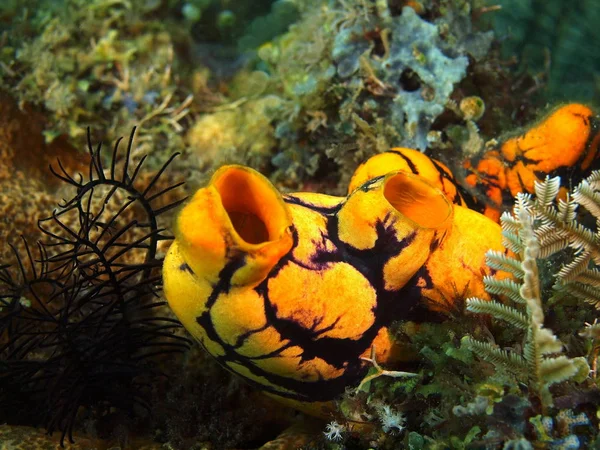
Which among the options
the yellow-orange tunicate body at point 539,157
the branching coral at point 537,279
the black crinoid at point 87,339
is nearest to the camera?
the branching coral at point 537,279

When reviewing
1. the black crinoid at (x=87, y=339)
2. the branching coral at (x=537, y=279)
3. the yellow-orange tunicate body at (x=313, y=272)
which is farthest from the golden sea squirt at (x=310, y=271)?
the black crinoid at (x=87, y=339)

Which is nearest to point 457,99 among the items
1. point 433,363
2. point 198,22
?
point 433,363

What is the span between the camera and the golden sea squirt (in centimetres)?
177

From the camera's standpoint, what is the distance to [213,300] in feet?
6.14

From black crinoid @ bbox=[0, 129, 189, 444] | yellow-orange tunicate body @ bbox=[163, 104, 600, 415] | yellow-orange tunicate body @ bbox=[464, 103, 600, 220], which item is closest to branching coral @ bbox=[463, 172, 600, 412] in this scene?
yellow-orange tunicate body @ bbox=[163, 104, 600, 415]

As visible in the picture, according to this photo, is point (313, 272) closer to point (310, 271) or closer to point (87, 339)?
point (310, 271)

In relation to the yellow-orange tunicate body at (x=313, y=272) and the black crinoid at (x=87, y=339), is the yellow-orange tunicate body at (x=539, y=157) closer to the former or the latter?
the yellow-orange tunicate body at (x=313, y=272)

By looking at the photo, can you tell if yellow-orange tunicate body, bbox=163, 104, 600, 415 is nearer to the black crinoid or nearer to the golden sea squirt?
the golden sea squirt

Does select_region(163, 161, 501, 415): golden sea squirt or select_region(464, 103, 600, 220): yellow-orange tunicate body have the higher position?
select_region(163, 161, 501, 415): golden sea squirt

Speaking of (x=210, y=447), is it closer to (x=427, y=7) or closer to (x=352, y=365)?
(x=352, y=365)

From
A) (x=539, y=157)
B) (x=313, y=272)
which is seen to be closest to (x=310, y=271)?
(x=313, y=272)

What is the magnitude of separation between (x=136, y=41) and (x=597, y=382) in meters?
5.14

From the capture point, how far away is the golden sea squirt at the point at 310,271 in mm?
1773

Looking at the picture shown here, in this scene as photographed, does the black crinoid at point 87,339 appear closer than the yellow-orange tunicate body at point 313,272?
No
